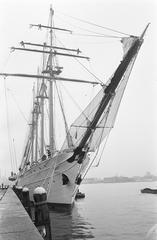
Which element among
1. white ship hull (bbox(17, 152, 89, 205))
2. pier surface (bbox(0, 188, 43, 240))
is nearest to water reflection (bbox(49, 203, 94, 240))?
white ship hull (bbox(17, 152, 89, 205))

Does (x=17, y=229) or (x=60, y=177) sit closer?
(x=17, y=229)

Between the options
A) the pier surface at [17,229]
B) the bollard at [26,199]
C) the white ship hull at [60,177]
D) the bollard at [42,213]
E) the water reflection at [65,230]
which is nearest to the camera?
the pier surface at [17,229]

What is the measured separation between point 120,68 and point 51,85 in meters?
13.7

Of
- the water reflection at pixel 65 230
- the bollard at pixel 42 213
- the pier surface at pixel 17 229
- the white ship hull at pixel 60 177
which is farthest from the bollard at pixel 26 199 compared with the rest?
the white ship hull at pixel 60 177

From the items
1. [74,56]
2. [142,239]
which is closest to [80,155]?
[142,239]

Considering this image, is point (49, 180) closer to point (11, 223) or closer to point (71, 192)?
point (71, 192)

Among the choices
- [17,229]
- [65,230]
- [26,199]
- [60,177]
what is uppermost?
[17,229]

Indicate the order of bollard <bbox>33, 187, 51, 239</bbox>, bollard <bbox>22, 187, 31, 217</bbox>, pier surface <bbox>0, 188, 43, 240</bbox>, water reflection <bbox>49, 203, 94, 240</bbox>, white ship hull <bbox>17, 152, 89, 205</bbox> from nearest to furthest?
pier surface <bbox>0, 188, 43, 240</bbox>, bollard <bbox>33, 187, 51, 239</bbox>, bollard <bbox>22, 187, 31, 217</bbox>, water reflection <bbox>49, 203, 94, 240</bbox>, white ship hull <bbox>17, 152, 89, 205</bbox>

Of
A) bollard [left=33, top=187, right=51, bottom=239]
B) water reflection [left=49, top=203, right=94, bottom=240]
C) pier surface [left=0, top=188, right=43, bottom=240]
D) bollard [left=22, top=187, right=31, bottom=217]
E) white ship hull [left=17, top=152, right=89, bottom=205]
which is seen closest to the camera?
pier surface [left=0, top=188, right=43, bottom=240]

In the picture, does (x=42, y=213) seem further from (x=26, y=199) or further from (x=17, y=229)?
(x=26, y=199)

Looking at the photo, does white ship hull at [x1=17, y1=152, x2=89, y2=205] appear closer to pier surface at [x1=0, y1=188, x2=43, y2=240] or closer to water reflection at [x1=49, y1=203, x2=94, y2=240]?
water reflection at [x1=49, y1=203, x2=94, y2=240]

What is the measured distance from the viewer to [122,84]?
19516mm

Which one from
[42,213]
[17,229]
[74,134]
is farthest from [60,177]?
[17,229]

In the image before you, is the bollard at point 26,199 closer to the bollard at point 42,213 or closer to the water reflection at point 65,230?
the water reflection at point 65,230
